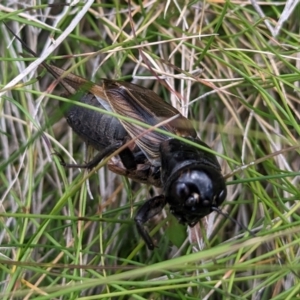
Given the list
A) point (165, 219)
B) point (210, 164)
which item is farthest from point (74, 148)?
point (210, 164)

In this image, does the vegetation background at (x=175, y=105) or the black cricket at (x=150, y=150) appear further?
the vegetation background at (x=175, y=105)

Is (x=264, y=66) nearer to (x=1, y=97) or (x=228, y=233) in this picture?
(x=228, y=233)

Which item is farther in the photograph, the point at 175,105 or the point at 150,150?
the point at 175,105

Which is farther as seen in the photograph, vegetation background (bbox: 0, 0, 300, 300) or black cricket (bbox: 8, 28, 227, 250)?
vegetation background (bbox: 0, 0, 300, 300)
